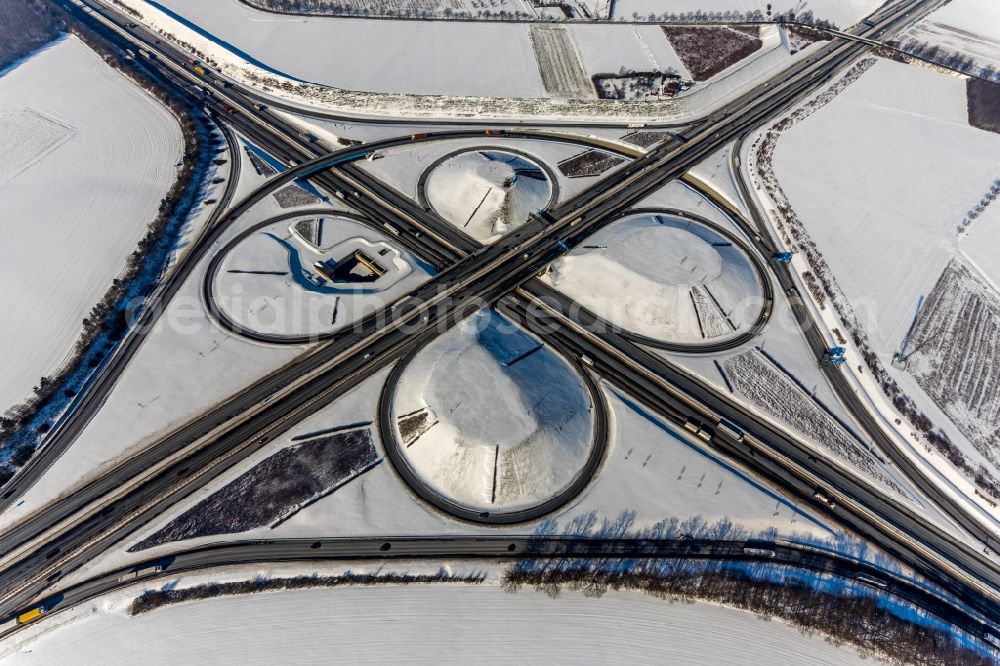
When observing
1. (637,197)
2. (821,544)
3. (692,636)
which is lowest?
(692,636)

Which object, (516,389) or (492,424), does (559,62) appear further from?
(492,424)

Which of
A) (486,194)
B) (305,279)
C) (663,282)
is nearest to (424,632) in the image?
(305,279)

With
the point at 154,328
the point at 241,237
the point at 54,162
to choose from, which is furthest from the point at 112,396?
the point at 54,162

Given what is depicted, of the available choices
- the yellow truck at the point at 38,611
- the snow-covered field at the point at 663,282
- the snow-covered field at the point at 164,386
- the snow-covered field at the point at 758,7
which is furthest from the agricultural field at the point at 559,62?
the yellow truck at the point at 38,611

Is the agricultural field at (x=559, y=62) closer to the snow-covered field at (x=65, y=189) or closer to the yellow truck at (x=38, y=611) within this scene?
the snow-covered field at (x=65, y=189)

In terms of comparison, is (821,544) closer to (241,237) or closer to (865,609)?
(865,609)

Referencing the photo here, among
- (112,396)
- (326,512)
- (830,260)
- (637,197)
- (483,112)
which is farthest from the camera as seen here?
(483,112)

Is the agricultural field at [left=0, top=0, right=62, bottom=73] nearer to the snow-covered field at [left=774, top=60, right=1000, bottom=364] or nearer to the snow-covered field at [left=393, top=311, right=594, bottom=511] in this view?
the snow-covered field at [left=393, top=311, right=594, bottom=511]
